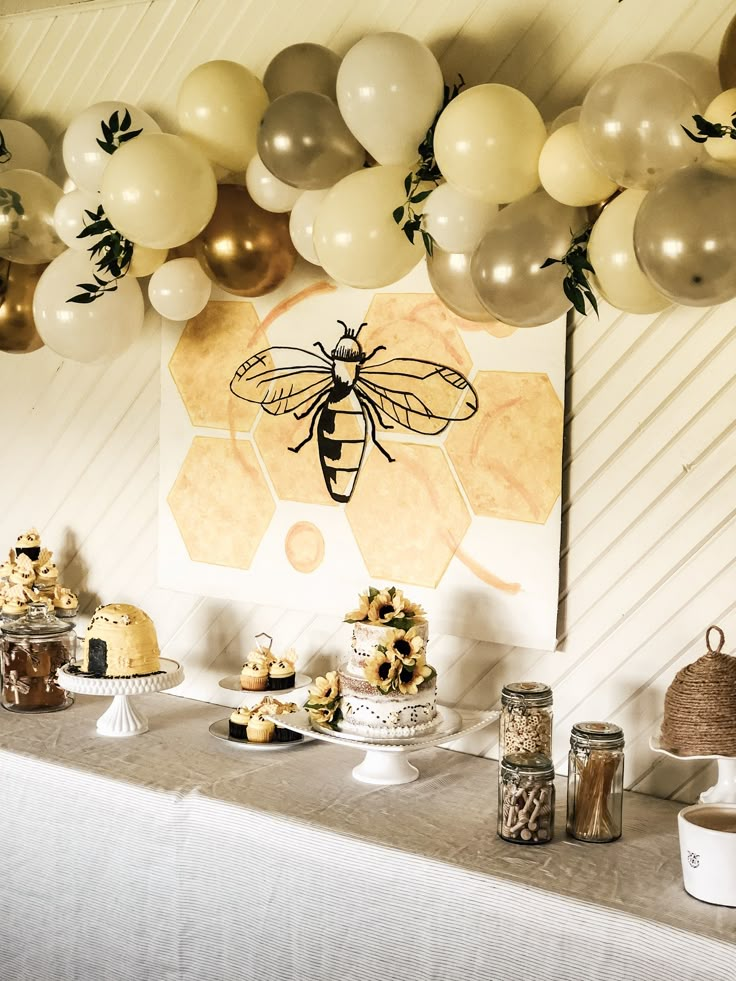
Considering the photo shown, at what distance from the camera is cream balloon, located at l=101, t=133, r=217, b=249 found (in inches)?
69.1

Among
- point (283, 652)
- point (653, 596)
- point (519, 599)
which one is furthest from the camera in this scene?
point (283, 652)

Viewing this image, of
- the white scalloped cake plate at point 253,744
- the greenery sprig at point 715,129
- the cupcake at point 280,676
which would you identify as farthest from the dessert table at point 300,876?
the greenery sprig at point 715,129

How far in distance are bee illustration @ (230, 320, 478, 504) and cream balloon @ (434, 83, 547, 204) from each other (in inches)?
17.8

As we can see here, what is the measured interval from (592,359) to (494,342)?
0.59ft

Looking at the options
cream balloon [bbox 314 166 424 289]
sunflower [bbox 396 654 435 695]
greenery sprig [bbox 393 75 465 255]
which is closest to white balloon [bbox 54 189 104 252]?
cream balloon [bbox 314 166 424 289]

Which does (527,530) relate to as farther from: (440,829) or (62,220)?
(62,220)

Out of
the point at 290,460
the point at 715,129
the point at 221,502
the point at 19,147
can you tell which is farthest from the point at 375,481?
the point at 19,147

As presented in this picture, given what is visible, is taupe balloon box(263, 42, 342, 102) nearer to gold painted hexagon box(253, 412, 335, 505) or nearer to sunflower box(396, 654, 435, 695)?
gold painted hexagon box(253, 412, 335, 505)

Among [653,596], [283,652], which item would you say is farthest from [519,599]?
[283,652]

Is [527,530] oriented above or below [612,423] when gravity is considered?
below

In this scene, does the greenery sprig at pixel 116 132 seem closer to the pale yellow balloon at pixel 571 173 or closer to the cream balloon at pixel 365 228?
the cream balloon at pixel 365 228

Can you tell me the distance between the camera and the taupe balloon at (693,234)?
1247mm

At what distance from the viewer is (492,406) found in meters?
1.89

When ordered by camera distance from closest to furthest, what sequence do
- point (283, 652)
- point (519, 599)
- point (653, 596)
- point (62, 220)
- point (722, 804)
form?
point (722, 804)
point (653, 596)
point (519, 599)
point (62, 220)
point (283, 652)
